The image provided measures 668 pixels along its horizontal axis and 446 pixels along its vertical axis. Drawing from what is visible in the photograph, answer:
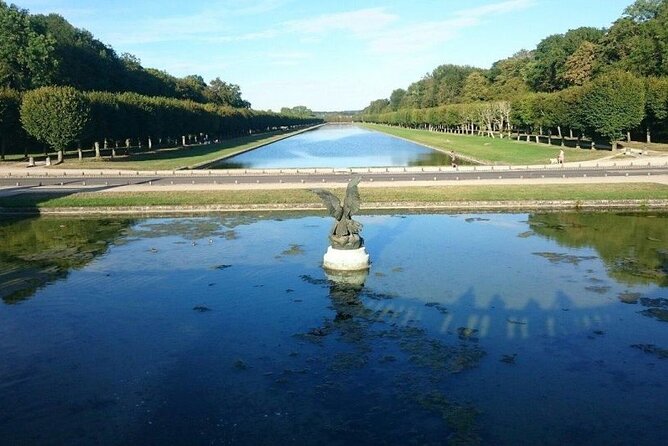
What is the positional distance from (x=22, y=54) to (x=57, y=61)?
16.2ft

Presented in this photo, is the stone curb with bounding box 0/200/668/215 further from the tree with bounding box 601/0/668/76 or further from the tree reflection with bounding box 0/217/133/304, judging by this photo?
the tree with bounding box 601/0/668/76

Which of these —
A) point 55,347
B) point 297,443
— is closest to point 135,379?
point 55,347

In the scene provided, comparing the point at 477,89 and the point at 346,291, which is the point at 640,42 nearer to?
the point at 477,89

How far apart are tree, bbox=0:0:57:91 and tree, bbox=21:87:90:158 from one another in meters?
21.0

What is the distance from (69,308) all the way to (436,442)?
14.7 meters

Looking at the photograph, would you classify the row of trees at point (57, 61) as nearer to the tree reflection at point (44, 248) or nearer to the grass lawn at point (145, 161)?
the grass lawn at point (145, 161)

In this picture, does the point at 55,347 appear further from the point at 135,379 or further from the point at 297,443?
the point at 297,443

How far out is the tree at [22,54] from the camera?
280 ft

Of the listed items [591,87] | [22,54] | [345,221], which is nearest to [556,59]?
[591,87]

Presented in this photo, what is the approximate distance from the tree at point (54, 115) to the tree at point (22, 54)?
2098cm

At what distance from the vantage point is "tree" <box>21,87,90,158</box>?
6694 cm

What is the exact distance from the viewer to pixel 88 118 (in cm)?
7100

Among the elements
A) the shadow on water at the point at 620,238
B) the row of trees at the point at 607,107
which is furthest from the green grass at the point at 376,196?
the row of trees at the point at 607,107

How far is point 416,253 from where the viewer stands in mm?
27500
